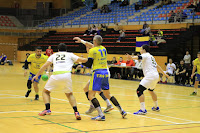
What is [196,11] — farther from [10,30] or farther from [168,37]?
[10,30]

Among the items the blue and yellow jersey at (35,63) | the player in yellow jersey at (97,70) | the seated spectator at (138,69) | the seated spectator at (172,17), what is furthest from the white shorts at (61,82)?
the seated spectator at (172,17)

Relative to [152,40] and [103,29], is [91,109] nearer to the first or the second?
[152,40]

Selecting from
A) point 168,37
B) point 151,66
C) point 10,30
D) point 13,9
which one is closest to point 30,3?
point 13,9

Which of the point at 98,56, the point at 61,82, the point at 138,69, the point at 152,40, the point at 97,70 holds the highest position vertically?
the point at 152,40

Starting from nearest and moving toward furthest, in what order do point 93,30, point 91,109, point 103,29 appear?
point 91,109 → point 93,30 → point 103,29

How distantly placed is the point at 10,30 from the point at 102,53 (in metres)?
36.8

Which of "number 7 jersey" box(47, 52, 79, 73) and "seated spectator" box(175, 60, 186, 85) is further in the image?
"seated spectator" box(175, 60, 186, 85)

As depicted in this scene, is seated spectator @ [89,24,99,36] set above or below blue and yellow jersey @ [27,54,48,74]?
above

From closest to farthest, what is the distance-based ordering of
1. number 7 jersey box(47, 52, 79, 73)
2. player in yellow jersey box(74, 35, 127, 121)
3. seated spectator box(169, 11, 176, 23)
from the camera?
number 7 jersey box(47, 52, 79, 73), player in yellow jersey box(74, 35, 127, 121), seated spectator box(169, 11, 176, 23)

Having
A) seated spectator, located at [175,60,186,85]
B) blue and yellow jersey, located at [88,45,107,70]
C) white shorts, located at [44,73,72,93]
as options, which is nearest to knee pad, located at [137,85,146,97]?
blue and yellow jersey, located at [88,45,107,70]

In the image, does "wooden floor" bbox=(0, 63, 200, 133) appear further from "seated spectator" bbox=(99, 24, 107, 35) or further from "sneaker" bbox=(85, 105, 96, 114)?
"seated spectator" bbox=(99, 24, 107, 35)

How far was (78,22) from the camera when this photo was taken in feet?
120

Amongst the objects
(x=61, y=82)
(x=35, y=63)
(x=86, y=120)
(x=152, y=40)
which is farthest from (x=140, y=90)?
(x=152, y=40)

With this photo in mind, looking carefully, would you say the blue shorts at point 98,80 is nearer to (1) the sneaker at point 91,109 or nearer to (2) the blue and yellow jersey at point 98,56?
(2) the blue and yellow jersey at point 98,56
